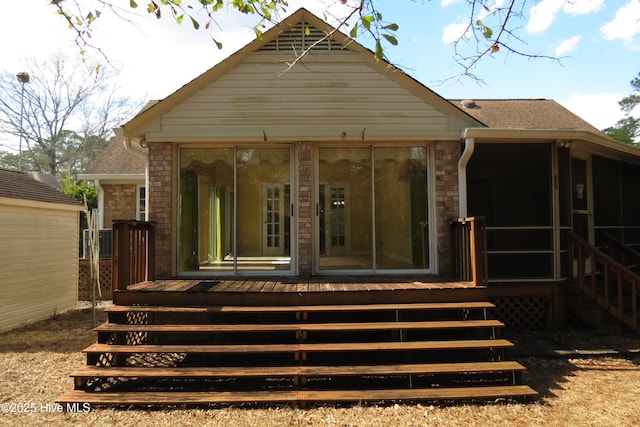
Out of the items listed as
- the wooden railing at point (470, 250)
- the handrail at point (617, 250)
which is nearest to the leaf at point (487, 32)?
the wooden railing at point (470, 250)

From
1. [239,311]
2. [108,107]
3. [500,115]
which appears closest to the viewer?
[239,311]

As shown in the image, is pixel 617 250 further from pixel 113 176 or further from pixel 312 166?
pixel 113 176

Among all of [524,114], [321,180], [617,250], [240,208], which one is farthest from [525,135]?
[524,114]

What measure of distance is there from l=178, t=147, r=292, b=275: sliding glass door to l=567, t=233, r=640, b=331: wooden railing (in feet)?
15.0

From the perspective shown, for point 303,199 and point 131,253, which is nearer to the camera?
point 131,253

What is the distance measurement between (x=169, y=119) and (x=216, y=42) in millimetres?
2692

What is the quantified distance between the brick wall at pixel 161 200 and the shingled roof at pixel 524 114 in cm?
639

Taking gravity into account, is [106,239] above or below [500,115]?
below

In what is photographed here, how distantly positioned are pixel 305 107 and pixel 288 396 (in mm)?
4130

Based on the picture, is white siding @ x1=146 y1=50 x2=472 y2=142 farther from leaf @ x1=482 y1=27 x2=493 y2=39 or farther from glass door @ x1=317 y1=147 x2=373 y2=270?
leaf @ x1=482 y1=27 x2=493 y2=39

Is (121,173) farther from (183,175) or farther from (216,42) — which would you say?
(216,42)

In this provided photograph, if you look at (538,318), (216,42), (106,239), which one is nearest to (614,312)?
(538,318)

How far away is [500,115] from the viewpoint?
995 centimetres

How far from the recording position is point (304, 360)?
428 cm
